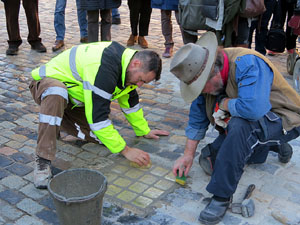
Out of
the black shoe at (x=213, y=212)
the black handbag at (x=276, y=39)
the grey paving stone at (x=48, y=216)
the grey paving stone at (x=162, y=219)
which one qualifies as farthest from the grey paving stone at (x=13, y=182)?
the black handbag at (x=276, y=39)

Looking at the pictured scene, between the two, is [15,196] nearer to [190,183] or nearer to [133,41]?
[190,183]

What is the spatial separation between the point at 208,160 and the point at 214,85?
0.77 metres

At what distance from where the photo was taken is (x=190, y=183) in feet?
11.0

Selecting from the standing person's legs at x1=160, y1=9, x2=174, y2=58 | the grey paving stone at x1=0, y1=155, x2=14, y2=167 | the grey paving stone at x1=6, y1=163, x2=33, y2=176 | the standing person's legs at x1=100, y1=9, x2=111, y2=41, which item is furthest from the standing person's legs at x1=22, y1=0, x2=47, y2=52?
the grey paving stone at x1=6, y1=163, x2=33, y2=176

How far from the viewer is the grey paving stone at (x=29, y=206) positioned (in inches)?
117

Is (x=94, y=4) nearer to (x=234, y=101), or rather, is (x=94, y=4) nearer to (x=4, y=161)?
(x=4, y=161)

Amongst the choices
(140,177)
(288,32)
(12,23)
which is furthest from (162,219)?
(12,23)

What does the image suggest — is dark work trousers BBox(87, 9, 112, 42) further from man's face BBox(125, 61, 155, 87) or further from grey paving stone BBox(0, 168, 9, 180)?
grey paving stone BBox(0, 168, 9, 180)

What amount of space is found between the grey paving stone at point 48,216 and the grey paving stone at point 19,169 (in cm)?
58

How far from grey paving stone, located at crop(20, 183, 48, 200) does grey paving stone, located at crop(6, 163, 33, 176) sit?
8.6 inches

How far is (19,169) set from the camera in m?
3.50

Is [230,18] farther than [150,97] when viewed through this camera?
No

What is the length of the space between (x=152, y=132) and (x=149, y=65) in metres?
1.04

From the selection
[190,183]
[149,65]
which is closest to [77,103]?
[149,65]
